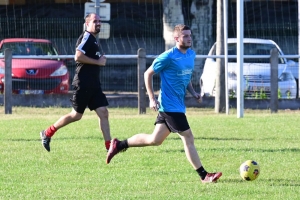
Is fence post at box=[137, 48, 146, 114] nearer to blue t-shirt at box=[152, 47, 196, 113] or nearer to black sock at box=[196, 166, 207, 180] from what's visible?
blue t-shirt at box=[152, 47, 196, 113]

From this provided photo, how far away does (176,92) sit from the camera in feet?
30.6

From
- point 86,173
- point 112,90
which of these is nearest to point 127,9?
point 112,90

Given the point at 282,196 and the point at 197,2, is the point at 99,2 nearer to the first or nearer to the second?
the point at 197,2

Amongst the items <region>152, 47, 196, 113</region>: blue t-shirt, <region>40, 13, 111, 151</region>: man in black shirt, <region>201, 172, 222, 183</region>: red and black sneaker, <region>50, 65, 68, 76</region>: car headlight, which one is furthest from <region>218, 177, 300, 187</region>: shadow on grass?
<region>50, 65, 68, 76</region>: car headlight

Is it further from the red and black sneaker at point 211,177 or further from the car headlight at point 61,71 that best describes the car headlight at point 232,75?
the red and black sneaker at point 211,177

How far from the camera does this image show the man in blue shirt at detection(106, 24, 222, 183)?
917 centimetres

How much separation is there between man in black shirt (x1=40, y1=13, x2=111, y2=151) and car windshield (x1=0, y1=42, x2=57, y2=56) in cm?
933

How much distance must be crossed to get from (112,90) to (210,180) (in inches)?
511

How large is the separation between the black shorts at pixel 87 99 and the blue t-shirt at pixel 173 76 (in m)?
2.33

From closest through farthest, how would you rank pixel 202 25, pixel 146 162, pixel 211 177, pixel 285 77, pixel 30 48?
pixel 211 177 < pixel 146 162 < pixel 285 77 < pixel 30 48 < pixel 202 25

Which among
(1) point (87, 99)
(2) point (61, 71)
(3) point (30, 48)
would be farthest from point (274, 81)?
(1) point (87, 99)

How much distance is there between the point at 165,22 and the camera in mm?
24203

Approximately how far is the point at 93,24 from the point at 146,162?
198 centimetres

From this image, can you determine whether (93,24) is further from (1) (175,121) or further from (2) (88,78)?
(1) (175,121)
